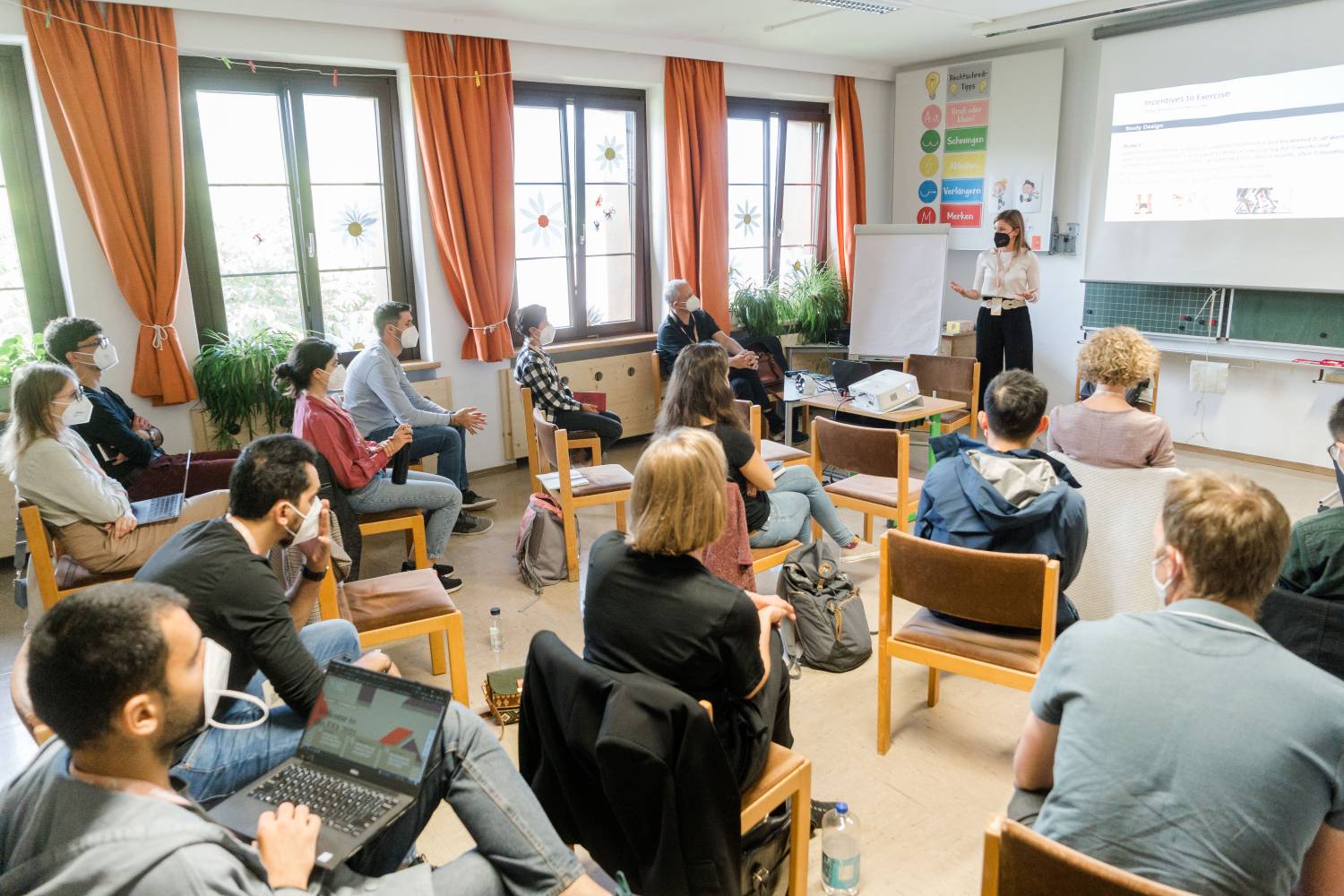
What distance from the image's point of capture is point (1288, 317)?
5.20 metres

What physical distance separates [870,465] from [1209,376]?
3257 mm

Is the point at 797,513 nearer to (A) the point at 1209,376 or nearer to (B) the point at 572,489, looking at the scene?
(B) the point at 572,489

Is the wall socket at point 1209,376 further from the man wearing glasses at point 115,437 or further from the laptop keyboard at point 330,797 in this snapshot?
the laptop keyboard at point 330,797

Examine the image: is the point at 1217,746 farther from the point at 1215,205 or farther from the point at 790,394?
the point at 1215,205

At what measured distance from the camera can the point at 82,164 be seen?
159 inches

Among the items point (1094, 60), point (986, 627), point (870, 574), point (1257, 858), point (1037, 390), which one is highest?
point (1094, 60)

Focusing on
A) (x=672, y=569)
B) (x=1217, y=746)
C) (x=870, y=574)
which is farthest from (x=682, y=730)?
(x=870, y=574)

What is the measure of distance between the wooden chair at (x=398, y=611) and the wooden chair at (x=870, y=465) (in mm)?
1683

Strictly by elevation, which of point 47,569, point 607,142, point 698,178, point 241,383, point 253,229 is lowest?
point 47,569

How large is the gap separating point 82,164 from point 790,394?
11.7 feet

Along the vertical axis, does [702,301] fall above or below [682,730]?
above

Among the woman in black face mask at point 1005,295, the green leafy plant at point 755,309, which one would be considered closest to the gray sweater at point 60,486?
the green leafy plant at point 755,309

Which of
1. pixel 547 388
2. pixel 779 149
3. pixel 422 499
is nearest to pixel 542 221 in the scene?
pixel 547 388

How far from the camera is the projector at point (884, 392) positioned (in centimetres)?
434
